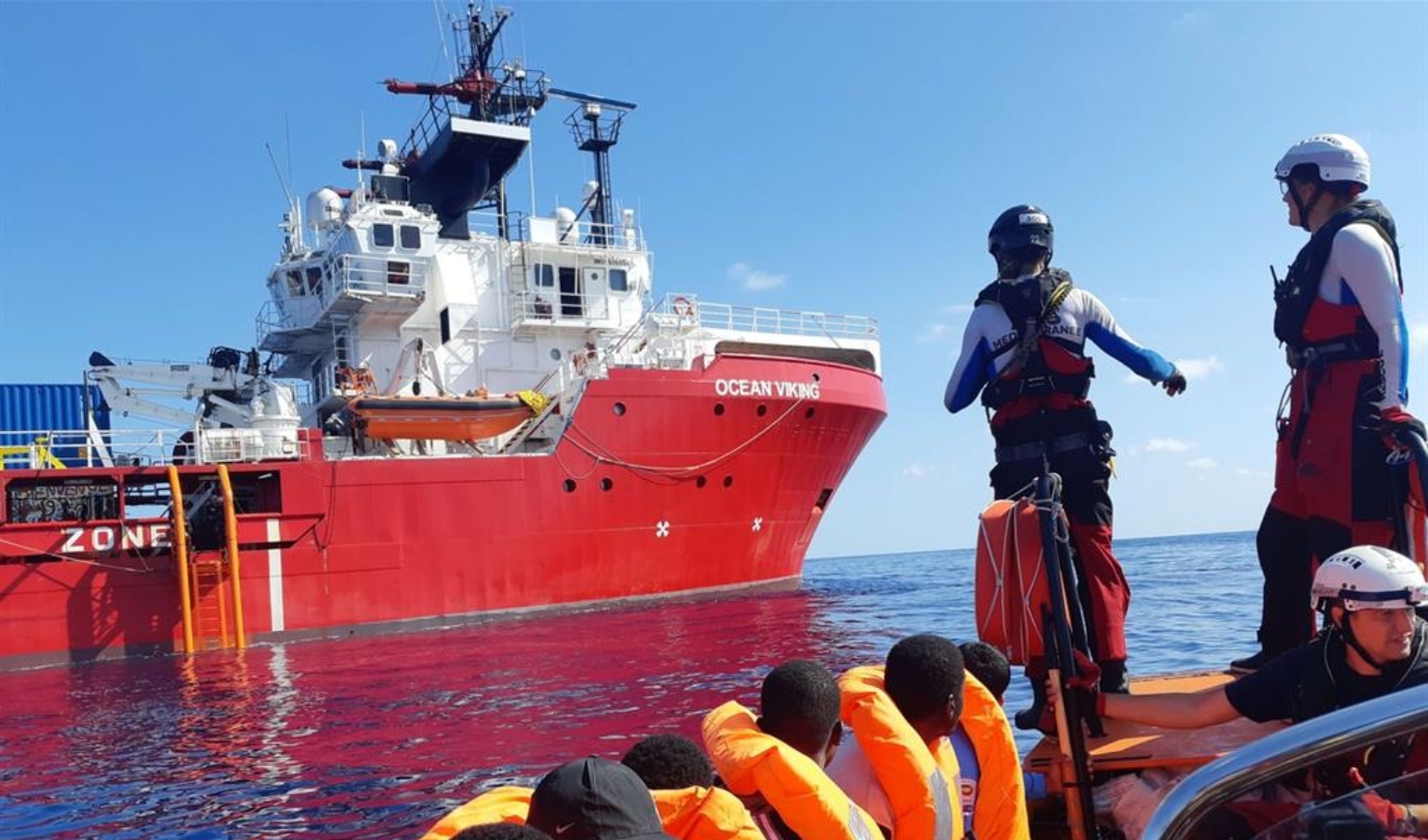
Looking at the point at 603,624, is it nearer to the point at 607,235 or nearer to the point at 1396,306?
the point at 607,235

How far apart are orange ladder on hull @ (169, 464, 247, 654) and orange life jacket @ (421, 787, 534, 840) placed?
14.3 metres

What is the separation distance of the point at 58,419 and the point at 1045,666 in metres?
20.8

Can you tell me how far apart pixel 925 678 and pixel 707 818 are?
1.05 metres

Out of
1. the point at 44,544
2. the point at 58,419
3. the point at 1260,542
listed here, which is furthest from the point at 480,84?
the point at 1260,542

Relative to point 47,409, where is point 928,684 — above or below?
below

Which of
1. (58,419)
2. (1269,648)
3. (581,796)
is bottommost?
(1269,648)

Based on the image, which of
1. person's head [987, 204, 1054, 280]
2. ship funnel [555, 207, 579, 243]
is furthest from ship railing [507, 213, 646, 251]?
person's head [987, 204, 1054, 280]

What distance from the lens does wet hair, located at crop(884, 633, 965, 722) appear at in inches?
110

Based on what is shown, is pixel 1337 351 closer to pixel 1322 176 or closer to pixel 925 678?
pixel 1322 176

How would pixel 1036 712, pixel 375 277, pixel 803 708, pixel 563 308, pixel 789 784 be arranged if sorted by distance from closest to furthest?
pixel 789 784
pixel 803 708
pixel 1036 712
pixel 375 277
pixel 563 308

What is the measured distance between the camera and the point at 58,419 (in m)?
19.5

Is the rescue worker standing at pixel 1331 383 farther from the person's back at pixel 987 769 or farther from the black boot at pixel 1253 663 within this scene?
the person's back at pixel 987 769

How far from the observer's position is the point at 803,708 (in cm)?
247

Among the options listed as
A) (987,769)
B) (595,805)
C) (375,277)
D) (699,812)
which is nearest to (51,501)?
(375,277)
